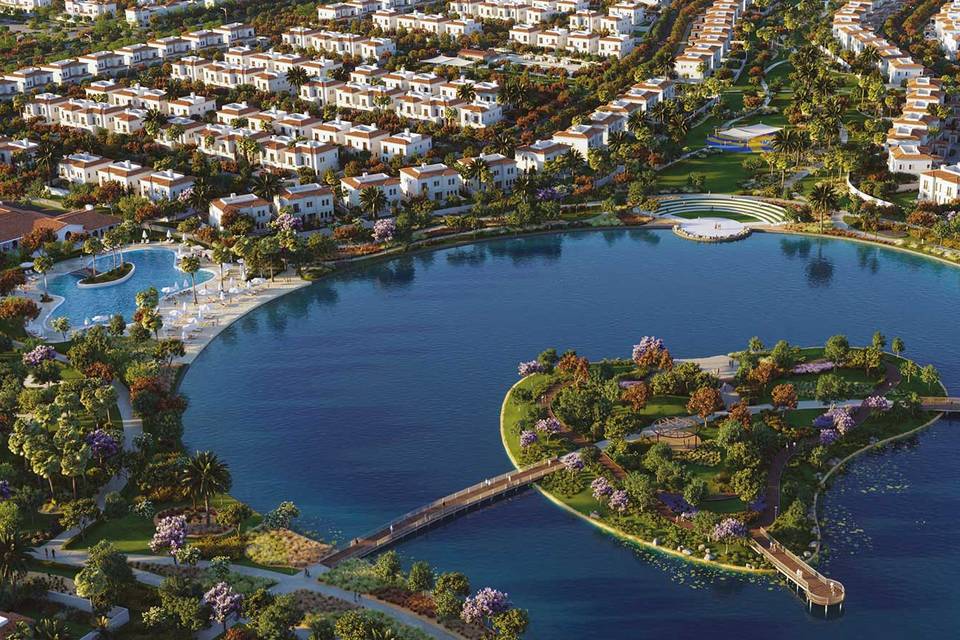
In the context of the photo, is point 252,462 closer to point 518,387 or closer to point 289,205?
point 518,387

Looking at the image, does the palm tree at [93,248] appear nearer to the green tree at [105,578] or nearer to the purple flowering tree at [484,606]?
the green tree at [105,578]

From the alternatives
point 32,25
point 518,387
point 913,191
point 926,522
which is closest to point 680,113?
point 913,191

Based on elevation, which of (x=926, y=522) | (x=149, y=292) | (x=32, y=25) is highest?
(x=32, y=25)

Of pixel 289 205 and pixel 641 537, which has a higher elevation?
pixel 289 205

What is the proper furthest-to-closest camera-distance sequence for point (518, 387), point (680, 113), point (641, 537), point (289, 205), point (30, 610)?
1. point (680, 113)
2. point (289, 205)
3. point (518, 387)
4. point (641, 537)
5. point (30, 610)

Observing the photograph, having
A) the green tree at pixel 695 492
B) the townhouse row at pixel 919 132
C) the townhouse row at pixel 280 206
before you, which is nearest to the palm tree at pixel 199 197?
the townhouse row at pixel 280 206

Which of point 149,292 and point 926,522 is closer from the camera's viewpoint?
point 926,522

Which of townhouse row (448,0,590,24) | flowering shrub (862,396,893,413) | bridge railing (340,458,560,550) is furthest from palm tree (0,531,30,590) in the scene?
townhouse row (448,0,590,24)

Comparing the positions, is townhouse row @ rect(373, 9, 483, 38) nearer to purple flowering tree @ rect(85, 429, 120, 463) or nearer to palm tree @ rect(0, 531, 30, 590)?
purple flowering tree @ rect(85, 429, 120, 463)
